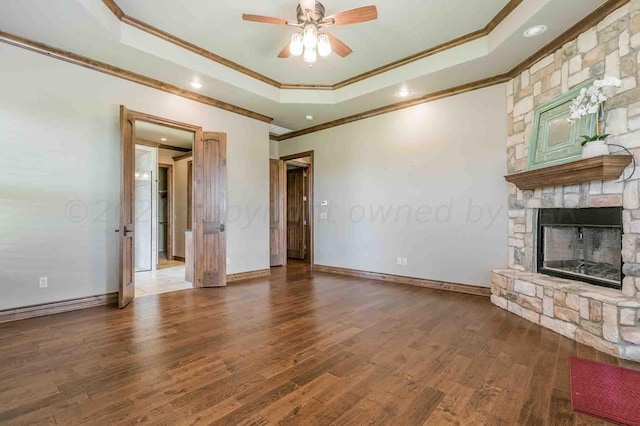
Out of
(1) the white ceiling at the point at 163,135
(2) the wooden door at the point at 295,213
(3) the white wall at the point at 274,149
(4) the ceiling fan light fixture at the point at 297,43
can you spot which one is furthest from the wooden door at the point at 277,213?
(4) the ceiling fan light fixture at the point at 297,43

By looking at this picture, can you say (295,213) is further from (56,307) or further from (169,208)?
(56,307)

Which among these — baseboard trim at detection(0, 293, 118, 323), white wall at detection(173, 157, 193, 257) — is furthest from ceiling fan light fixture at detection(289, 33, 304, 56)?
white wall at detection(173, 157, 193, 257)

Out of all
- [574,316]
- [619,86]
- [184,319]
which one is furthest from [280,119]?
[574,316]

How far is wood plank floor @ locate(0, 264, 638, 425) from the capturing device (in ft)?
5.73

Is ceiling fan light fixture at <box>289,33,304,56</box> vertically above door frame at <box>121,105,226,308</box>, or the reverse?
ceiling fan light fixture at <box>289,33,304,56</box>

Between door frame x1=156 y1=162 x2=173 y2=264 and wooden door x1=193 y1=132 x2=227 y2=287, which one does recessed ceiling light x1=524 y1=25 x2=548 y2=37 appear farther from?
door frame x1=156 y1=162 x2=173 y2=264

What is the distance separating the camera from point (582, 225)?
3160mm

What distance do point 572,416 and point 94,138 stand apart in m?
5.30


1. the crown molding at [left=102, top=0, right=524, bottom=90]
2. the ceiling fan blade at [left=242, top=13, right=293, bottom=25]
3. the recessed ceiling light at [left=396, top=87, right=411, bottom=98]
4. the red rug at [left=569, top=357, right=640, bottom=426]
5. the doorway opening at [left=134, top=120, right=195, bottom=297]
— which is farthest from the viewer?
the doorway opening at [left=134, top=120, right=195, bottom=297]

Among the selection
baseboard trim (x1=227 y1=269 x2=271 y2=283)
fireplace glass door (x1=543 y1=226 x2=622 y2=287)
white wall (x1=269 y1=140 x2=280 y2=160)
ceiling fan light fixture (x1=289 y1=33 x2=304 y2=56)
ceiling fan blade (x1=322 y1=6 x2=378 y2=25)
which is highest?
ceiling fan blade (x1=322 y1=6 x2=378 y2=25)

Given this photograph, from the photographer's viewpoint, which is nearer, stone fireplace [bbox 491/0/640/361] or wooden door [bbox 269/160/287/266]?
stone fireplace [bbox 491/0/640/361]

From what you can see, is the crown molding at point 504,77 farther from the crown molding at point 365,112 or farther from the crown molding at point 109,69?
the crown molding at point 109,69

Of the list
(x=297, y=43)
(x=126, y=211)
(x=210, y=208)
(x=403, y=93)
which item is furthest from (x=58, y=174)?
(x=403, y=93)

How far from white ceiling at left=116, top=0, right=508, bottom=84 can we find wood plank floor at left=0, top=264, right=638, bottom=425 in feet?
10.9
